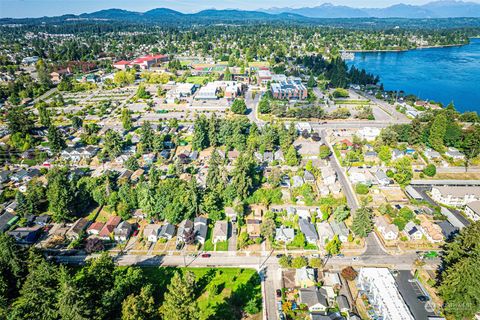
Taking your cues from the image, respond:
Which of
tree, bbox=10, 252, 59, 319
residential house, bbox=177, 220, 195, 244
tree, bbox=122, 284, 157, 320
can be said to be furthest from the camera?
residential house, bbox=177, 220, 195, 244

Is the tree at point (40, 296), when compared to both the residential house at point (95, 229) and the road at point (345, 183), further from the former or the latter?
the road at point (345, 183)

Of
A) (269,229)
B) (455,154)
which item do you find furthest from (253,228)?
(455,154)

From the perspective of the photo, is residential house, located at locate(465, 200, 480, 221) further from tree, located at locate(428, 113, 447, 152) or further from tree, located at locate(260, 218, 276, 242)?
tree, located at locate(260, 218, 276, 242)

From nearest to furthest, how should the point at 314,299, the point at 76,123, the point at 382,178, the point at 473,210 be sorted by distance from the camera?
the point at 314,299
the point at 473,210
the point at 382,178
the point at 76,123

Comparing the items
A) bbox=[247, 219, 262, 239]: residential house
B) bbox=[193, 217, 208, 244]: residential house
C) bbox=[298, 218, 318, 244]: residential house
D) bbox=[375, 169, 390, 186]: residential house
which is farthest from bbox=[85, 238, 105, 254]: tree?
bbox=[375, 169, 390, 186]: residential house

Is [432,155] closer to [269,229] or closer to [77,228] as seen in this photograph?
[269,229]

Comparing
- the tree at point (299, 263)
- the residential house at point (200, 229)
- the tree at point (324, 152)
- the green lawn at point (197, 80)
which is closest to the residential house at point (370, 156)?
the tree at point (324, 152)

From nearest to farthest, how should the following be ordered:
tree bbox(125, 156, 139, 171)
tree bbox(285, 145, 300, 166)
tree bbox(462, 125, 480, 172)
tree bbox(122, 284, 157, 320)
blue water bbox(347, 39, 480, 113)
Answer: tree bbox(122, 284, 157, 320), tree bbox(125, 156, 139, 171), tree bbox(285, 145, 300, 166), tree bbox(462, 125, 480, 172), blue water bbox(347, 39, 480, 113)

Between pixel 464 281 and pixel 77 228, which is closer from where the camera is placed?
pixel 464 281
